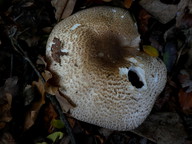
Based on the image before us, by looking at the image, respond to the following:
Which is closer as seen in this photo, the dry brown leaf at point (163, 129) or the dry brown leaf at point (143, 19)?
the dry brown leaf at point (163, 129)

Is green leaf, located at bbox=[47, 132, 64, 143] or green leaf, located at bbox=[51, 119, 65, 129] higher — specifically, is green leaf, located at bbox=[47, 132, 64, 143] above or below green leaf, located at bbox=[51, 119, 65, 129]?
below

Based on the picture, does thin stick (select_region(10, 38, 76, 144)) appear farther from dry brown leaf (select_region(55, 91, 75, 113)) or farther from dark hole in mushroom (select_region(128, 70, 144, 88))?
dark hole in mushroom (select_region(128, 70, 144, 88))

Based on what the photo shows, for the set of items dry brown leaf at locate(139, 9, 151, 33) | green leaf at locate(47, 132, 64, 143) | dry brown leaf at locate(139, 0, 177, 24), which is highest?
dry brown leaf at locate(139, 0, 177, 24)

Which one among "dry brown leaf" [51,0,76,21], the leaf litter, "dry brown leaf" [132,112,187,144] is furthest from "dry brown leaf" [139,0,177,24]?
"dry brown leaf" [132,112,187,144]

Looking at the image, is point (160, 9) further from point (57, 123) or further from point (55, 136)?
point (55, 136)

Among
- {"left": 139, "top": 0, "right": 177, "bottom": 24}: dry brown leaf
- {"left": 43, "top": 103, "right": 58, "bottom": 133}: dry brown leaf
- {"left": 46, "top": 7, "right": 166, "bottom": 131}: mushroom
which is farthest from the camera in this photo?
{"left": 139, "top": 0, "right": 177, "bottom": 24}: dry brown leaf

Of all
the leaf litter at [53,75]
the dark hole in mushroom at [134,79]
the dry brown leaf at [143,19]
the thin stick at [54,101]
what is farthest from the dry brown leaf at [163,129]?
the dry brown leaf at [143,19]

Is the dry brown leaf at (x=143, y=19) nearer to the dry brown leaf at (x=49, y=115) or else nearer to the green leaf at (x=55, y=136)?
the dry brown leaf at (x=49, y=115)

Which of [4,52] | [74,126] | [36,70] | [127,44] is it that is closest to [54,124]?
[74,126]
